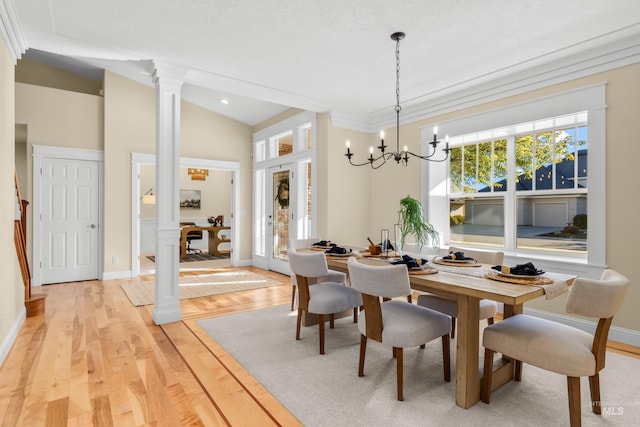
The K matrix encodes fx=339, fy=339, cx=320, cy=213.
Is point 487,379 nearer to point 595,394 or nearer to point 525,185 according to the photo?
point 595,394

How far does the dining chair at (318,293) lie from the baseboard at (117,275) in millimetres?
4091

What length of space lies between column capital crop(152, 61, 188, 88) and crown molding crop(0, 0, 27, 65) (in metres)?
1.06

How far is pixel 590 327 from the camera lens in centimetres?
318

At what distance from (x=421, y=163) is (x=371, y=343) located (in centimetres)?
264

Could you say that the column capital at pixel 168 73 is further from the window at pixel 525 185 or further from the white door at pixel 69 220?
the window at pixel 525 185

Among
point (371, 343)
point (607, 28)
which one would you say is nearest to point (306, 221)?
point (371, 343)

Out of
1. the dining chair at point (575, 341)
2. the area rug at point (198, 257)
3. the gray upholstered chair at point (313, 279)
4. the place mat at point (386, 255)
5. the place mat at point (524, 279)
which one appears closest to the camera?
the dining chair at point (575, 341)

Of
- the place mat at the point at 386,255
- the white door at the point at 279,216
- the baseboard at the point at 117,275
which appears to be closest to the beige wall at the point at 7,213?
the baseboard at the point at 117,275

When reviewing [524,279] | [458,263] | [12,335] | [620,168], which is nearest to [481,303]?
[458,263]

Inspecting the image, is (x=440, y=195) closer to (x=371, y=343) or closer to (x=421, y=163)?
(x=421, y=163)

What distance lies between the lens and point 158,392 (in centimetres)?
217

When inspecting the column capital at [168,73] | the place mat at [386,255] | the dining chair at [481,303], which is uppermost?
the column capital at [168,73]

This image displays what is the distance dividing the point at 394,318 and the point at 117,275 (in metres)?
5.20

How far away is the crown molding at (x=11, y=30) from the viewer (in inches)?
101
